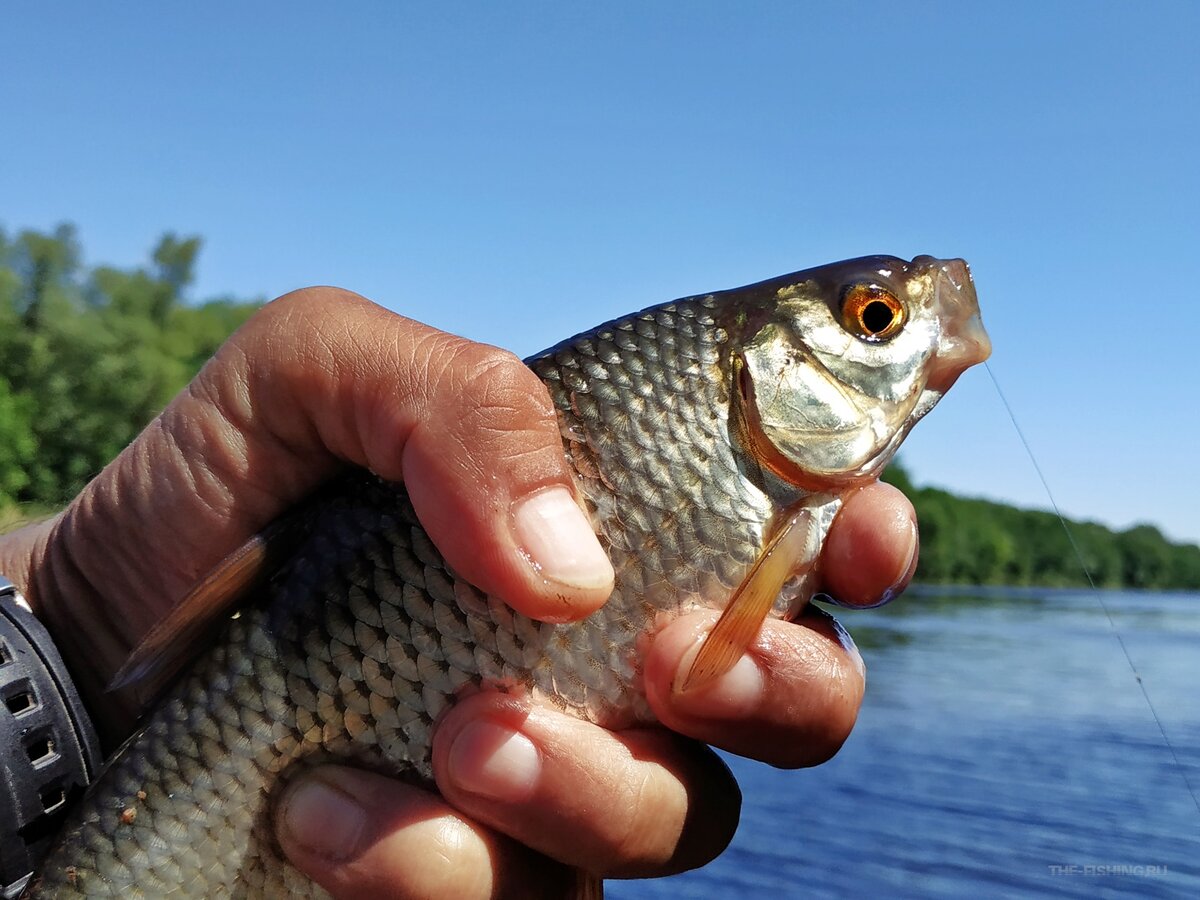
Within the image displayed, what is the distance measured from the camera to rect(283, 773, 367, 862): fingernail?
267 centimetres

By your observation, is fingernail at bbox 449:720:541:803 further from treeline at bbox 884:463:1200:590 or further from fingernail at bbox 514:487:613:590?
treeline at bbox 884:463:1200:590

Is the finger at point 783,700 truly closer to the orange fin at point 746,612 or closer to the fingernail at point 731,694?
the fingernail at point 731,694

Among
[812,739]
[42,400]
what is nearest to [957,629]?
[812,739]

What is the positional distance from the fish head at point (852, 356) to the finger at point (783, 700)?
0.53m

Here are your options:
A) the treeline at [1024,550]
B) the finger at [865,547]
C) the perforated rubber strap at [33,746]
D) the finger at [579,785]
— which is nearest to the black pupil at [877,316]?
the finger at [865,547]

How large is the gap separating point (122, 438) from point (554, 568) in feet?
188

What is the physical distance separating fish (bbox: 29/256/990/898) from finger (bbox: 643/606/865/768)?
0.15 m

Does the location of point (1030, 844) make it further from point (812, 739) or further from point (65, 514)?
point (65, 514)

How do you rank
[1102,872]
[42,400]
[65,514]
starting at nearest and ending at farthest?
[65,514] → [1102,872] → [42,400]

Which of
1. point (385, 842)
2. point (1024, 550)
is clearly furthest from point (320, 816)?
point (1024, 550)

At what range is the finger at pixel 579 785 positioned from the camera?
2705mm

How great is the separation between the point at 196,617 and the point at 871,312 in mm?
2218

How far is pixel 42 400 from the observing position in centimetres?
5228

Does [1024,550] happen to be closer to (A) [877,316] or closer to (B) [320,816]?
(A) [877,316]
